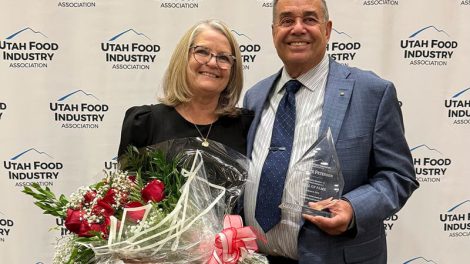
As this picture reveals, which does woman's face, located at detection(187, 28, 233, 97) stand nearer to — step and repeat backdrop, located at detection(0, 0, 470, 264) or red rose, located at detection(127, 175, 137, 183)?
red rose, located at detection(127, 175, 137, 183)

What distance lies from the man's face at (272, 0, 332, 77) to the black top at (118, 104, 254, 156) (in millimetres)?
369

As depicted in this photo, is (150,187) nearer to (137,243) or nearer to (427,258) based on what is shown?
(137,243)

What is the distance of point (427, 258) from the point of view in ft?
8.91

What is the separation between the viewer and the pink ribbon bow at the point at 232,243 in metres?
1.14

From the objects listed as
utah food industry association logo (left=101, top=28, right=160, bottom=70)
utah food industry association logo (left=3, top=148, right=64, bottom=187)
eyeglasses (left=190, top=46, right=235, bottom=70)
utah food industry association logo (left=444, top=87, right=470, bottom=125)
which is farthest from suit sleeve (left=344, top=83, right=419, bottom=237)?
utah food industry association logo (left=3, top=148, right=64, bottom=187)

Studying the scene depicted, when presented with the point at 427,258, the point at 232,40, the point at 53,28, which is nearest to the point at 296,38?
the point at 232,40

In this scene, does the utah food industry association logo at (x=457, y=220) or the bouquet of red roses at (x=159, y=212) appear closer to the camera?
the bouquet of red roses at (x=159, y=212)

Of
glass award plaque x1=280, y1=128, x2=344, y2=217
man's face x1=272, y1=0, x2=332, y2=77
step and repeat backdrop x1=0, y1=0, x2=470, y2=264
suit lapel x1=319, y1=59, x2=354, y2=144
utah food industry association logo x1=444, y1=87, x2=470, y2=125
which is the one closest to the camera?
glass award plaque x1=280, y1=128, x2=344, y2=217

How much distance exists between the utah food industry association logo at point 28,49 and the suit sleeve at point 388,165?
206 centimetres

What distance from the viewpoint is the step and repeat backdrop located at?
252 cm

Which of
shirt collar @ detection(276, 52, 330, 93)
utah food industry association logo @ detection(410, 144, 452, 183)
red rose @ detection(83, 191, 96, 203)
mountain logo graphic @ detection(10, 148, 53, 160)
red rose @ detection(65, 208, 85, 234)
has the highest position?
shirt collar @ detection(276, 52, 330, 93)

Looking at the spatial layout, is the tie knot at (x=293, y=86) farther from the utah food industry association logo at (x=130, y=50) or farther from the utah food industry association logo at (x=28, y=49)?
the utah food industry association logo at (x=28, y=49)

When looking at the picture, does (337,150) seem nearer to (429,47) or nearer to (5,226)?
(429,47)

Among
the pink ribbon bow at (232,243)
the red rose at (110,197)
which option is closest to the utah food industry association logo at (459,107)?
the pink ribbon bow at (232,243)
